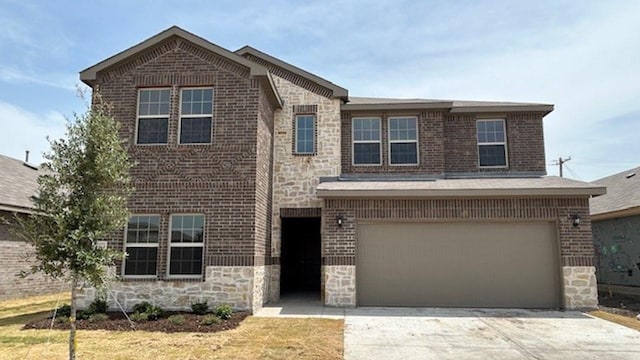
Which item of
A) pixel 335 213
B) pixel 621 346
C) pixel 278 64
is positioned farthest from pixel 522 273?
pixel 278 64

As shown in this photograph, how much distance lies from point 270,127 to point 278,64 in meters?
2.41

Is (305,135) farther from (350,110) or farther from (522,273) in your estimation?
(522,273)

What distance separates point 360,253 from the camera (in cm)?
1270

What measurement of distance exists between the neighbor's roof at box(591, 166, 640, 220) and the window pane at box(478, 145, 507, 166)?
169 inches

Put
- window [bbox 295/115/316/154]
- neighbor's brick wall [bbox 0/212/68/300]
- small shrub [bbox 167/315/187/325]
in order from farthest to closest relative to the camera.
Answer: window [bbox 295/115/316/154]
neighbor's brick wall [bbox 0/212/68/300]
small shrub [bbox 167/315/187/325]

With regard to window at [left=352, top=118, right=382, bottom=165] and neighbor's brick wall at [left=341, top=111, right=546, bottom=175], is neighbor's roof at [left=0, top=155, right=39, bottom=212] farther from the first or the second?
neighbor's brick wall at [left=341, top=111, right=546, bottom=175]

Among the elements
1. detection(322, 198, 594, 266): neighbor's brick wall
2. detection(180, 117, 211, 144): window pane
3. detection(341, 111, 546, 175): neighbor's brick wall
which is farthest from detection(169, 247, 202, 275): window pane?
detection(341, 111, 546, 175): neighbor's brick wall

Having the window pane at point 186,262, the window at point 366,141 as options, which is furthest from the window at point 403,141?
the window pane at point 186,262

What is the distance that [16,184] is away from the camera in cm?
1662

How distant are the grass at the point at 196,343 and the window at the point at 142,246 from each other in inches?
94.1

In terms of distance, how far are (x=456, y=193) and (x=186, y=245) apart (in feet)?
24.0

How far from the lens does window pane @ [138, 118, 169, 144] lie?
12.3 meters

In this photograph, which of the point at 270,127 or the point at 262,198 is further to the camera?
the point at 270,127

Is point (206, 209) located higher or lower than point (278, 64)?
lower
